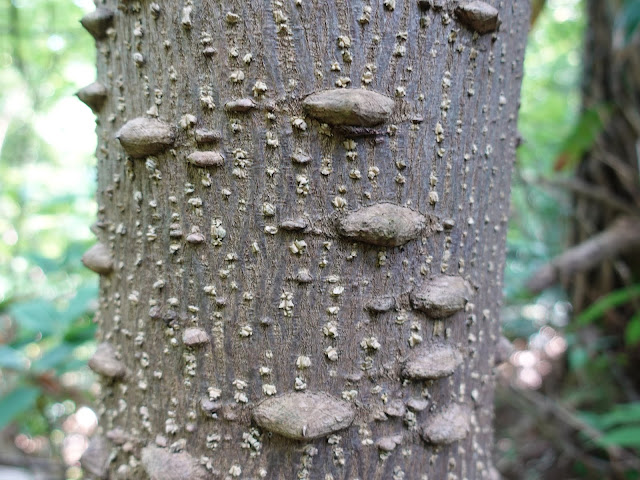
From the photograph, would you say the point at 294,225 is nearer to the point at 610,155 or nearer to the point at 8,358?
the point at 8,358

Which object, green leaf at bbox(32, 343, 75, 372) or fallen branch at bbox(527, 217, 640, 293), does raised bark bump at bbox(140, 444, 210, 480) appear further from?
fallen branch at bbox(527, 217, 640, 293)

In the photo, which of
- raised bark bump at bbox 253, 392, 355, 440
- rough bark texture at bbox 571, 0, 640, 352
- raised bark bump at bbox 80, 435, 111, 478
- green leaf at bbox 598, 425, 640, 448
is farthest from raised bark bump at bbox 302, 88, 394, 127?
rough bark texture at bbox 571, 0, 640, 352

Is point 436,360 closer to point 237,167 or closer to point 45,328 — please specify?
point 237,167

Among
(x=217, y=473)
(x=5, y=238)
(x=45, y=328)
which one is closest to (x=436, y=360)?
(x=217, y=473)

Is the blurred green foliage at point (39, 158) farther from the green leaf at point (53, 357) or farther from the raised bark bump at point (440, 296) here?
the raised bark bump at point (440, 296)

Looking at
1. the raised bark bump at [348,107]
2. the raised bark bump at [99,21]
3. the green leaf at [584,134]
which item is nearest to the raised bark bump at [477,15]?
the raised bark bump at [348,107]
